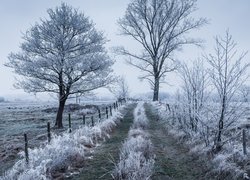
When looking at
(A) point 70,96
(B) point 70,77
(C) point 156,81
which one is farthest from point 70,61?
(C) point 156,81

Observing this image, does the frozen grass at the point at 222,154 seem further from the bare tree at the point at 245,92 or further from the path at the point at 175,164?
the bare tree at the point at 245,92

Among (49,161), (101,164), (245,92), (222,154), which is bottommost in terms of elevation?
(101,164)

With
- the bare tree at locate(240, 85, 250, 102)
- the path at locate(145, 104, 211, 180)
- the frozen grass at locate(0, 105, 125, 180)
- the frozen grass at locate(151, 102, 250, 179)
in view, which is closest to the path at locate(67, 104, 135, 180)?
the frozen grass at locate(0, 105, 125, 180)

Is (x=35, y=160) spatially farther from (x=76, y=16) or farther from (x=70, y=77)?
(x=76, y=16)

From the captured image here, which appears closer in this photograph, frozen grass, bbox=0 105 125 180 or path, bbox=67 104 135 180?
frozen grass, bbox=0 105 125 180

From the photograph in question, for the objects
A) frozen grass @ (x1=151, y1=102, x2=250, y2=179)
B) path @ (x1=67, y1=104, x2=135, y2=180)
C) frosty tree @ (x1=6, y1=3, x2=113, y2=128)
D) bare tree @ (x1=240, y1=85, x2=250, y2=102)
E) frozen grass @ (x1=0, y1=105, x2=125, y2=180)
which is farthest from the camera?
frosty tree @ (x1=6, y1=3, x2=113, y2=128)

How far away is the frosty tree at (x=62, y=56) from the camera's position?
618 inches

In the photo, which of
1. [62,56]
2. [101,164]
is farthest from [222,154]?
[62,56]

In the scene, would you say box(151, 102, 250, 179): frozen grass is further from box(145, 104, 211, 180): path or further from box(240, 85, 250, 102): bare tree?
box(240, 85, 250, 102): bare tree

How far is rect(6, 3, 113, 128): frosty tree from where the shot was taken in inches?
618

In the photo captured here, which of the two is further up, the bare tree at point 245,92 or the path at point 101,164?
the bare tree at point 245,92

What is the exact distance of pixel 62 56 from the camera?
1564cm

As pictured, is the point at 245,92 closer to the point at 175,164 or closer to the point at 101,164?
the point at 175,164

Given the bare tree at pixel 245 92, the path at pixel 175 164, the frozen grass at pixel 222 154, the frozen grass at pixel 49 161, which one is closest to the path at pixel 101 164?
the frozen grass at pixel 49 161
